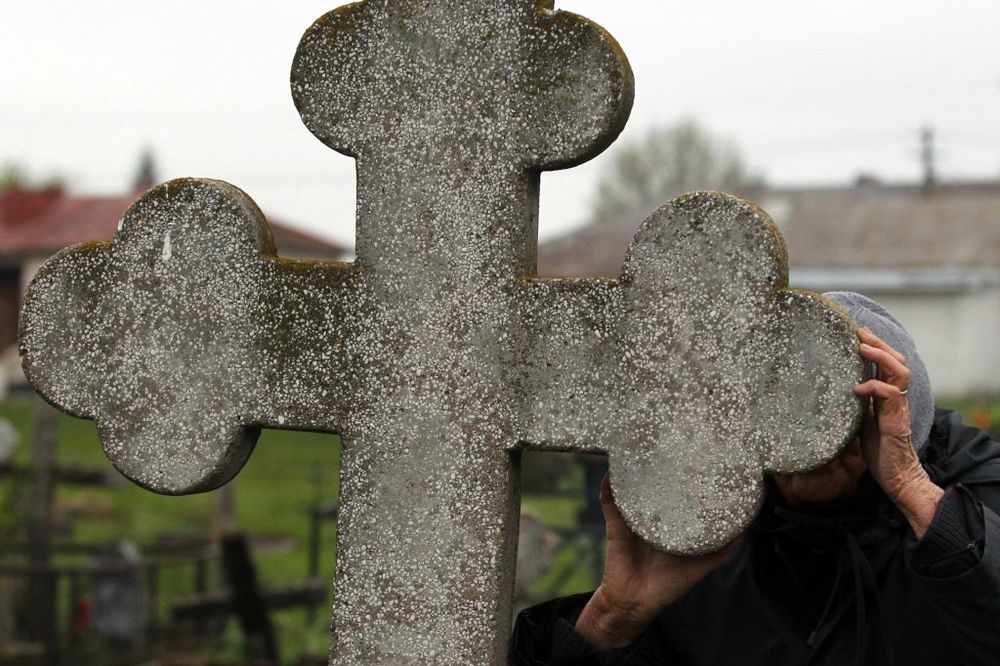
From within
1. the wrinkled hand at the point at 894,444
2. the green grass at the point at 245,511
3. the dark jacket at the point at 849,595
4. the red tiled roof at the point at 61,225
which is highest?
the wrinkled hand at the point at 894,444

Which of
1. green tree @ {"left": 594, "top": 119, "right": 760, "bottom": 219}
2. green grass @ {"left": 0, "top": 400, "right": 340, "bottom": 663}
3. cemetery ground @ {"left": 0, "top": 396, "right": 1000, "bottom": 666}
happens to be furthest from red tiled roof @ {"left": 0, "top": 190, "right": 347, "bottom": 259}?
green tree @ {"left": 594, "top": 119, "right": 760, "bottom": 219}

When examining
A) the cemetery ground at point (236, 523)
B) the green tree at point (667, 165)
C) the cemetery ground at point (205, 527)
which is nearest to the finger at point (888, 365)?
the cemetery ground at point (205, 527)

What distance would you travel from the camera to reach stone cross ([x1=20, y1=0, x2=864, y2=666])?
6.88 feet

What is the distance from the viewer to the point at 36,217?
93.1 feet

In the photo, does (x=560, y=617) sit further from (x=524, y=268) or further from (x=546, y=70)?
(x=546, y=70)

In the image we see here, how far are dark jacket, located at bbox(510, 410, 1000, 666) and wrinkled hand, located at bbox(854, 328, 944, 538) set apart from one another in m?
0.04

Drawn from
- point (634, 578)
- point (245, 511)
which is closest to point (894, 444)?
point (634, 578)

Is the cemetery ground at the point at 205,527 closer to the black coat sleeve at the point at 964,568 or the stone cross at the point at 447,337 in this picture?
the stone cross at the point at 447,337

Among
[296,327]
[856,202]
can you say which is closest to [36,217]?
[856,202]

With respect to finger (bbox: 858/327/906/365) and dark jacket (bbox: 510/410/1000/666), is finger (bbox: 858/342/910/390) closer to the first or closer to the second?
finger (bbox: 858/327/906/365)

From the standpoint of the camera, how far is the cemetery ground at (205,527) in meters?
8.47

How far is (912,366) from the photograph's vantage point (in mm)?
2287

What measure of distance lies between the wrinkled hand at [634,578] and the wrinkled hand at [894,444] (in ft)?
1.06

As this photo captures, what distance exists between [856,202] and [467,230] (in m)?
35.3
